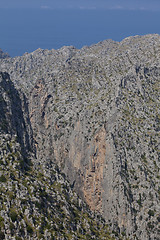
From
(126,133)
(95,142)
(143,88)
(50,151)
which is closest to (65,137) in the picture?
(50,151)

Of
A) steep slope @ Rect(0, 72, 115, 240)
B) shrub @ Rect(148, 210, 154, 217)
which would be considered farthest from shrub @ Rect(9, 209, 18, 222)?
shrub @ Rect(148, 210, 154, 217)

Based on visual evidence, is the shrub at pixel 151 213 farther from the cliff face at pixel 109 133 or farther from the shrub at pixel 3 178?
the shrub at pixel 3 178

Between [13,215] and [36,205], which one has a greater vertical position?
[36,205]

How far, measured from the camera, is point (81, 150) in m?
123

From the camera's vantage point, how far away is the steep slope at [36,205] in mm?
61713

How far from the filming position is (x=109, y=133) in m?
111

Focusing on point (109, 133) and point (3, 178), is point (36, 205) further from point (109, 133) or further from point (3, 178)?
point (109, 133)

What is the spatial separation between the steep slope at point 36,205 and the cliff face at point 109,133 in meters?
9.00

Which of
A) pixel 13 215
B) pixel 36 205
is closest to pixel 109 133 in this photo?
pixel 36 205

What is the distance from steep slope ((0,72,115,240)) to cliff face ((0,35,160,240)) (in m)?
9.00

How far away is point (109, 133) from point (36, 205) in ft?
163

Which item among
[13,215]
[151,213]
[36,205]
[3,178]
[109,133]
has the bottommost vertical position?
[151,213]

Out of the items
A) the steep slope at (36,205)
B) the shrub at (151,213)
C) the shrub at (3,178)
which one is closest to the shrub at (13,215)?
the steep slope at (36,205)

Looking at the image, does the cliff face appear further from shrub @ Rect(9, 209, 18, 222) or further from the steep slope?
shrub @ Rect(9, 209, 18, 222)
